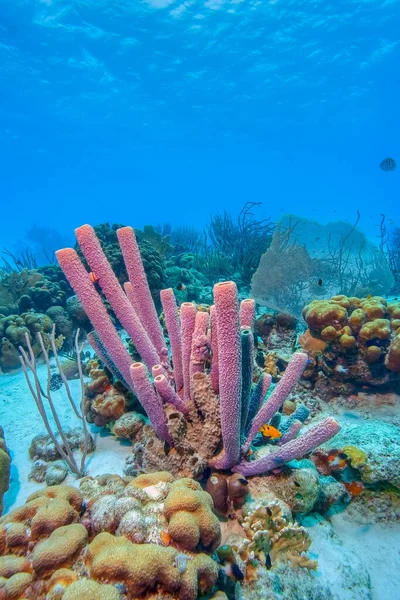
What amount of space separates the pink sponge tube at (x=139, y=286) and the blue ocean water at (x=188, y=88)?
10579 mm

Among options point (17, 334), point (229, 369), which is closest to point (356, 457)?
point (229, 369)

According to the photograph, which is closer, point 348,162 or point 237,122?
point 237,122

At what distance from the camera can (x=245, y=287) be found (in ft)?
30.1

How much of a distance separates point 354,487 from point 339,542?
59cm

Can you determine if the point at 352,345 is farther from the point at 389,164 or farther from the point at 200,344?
the point at 389,164

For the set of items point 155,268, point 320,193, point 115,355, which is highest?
point 320,193

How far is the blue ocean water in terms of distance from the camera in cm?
2984

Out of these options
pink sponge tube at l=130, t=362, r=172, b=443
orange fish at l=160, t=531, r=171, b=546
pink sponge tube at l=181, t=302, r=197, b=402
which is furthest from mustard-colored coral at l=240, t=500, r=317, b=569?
pink sponge tube at l=181, t=302, r=197, b=402

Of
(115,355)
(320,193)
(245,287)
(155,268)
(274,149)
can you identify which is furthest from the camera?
(320,193)

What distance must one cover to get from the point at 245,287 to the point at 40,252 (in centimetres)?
3384

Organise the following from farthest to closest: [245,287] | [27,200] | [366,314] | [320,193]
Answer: [320,193] < [27,200] < [245,287] < [366,314]

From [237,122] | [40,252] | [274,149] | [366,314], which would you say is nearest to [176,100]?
[237,122]

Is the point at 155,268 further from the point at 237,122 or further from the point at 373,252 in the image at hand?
the point at 237,122

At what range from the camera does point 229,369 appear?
2.15 metres
